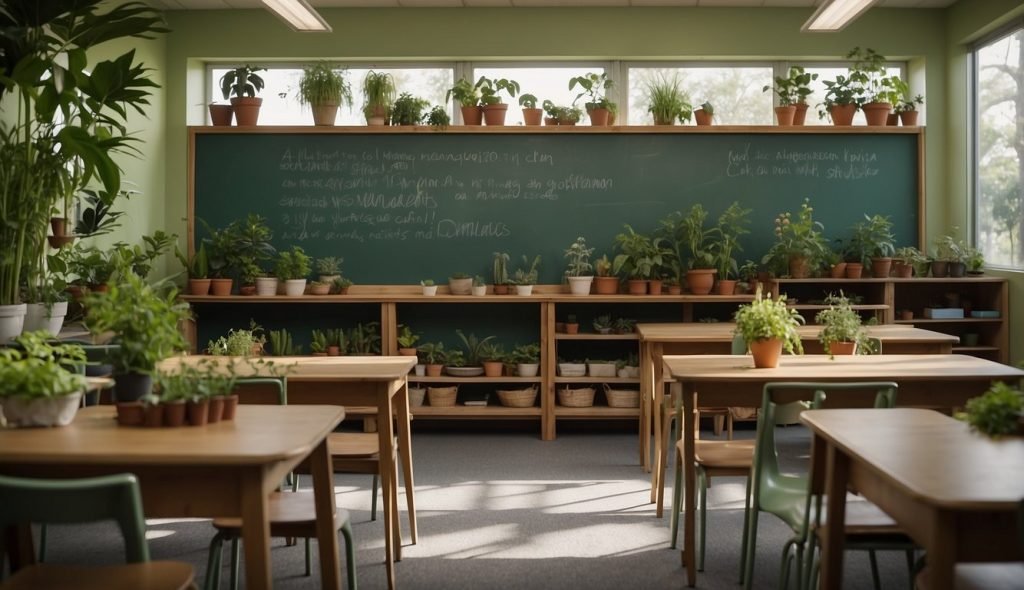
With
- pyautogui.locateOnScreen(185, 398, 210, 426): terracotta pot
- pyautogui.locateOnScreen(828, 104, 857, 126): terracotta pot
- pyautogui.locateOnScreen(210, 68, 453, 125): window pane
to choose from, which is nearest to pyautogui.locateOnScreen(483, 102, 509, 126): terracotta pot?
pyautogui.locateOnScreen(210, 68, 453, 125): window pane

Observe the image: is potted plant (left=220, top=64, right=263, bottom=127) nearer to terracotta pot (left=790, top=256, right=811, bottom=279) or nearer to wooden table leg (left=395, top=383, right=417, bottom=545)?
wooden table leg (left=395, top=383, right=417, bottom=545)

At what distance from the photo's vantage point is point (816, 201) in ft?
24.4

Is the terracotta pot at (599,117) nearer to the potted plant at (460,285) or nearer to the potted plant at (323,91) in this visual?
the potted plant at (460,285)

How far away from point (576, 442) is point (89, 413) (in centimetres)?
424

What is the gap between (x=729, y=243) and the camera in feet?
23.5

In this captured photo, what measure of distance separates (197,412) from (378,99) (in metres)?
4.91

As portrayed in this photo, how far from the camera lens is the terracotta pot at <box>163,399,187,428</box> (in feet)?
9.19

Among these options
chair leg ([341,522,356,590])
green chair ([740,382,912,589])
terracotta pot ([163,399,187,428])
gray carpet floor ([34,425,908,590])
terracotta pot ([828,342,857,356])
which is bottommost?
gray carpet floor ([34,425,908,590])

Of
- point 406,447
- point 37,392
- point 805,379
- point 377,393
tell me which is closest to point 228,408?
point 37,392

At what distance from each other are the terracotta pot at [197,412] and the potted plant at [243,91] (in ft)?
16.3

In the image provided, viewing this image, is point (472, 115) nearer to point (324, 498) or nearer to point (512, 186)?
point (512, 186)

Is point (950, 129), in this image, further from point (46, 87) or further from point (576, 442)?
point (46, 87)

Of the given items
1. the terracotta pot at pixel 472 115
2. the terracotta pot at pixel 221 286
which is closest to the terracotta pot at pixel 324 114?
the terracotta pot at pixel 472 115

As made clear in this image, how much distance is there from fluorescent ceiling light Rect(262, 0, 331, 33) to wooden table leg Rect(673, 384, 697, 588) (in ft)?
10.0
